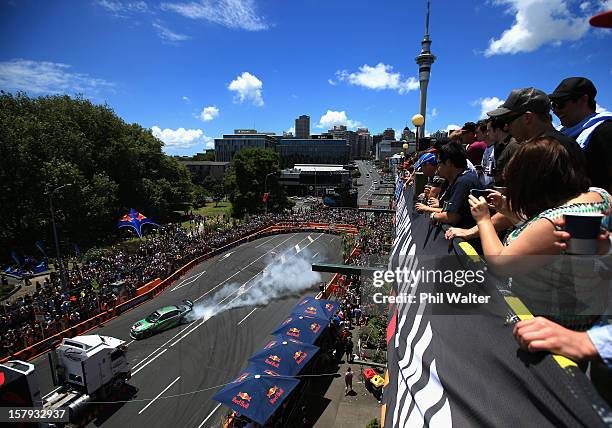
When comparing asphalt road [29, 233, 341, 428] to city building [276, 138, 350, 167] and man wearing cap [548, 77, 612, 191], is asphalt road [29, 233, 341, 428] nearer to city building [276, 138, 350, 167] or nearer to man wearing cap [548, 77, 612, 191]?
man wearing cap [548, 77, 612, 191]

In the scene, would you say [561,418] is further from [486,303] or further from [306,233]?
[306,233]

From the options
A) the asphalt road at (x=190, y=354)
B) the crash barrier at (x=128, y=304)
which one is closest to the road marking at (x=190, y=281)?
the asphalt road at (x=190, y=354)

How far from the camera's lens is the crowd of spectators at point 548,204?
1.14m

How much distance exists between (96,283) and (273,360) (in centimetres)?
1469

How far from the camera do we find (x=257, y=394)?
31.6 feet

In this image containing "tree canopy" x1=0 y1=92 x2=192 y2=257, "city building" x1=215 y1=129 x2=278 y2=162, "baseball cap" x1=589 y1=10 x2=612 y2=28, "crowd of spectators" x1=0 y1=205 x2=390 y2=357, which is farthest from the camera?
"city building" x1=215 y1=129 x2=278 y2=162

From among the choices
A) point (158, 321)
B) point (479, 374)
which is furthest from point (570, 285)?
point (158, 321)

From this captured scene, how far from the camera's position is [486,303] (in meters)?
1.67

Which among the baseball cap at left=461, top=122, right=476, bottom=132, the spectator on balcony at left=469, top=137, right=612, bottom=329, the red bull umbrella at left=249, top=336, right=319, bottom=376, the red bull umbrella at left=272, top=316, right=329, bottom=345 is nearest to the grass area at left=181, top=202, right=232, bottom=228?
the red bull umbrella at left=272, top=316, right=329, bottom=345

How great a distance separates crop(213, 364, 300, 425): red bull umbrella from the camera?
917cm

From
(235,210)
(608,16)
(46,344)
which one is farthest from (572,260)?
(235,210)

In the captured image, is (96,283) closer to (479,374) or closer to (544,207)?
(479,374)

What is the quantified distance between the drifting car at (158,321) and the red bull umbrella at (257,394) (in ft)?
27.0

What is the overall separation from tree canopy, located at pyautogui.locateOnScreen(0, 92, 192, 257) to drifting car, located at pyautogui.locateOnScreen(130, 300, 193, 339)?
17.2m
